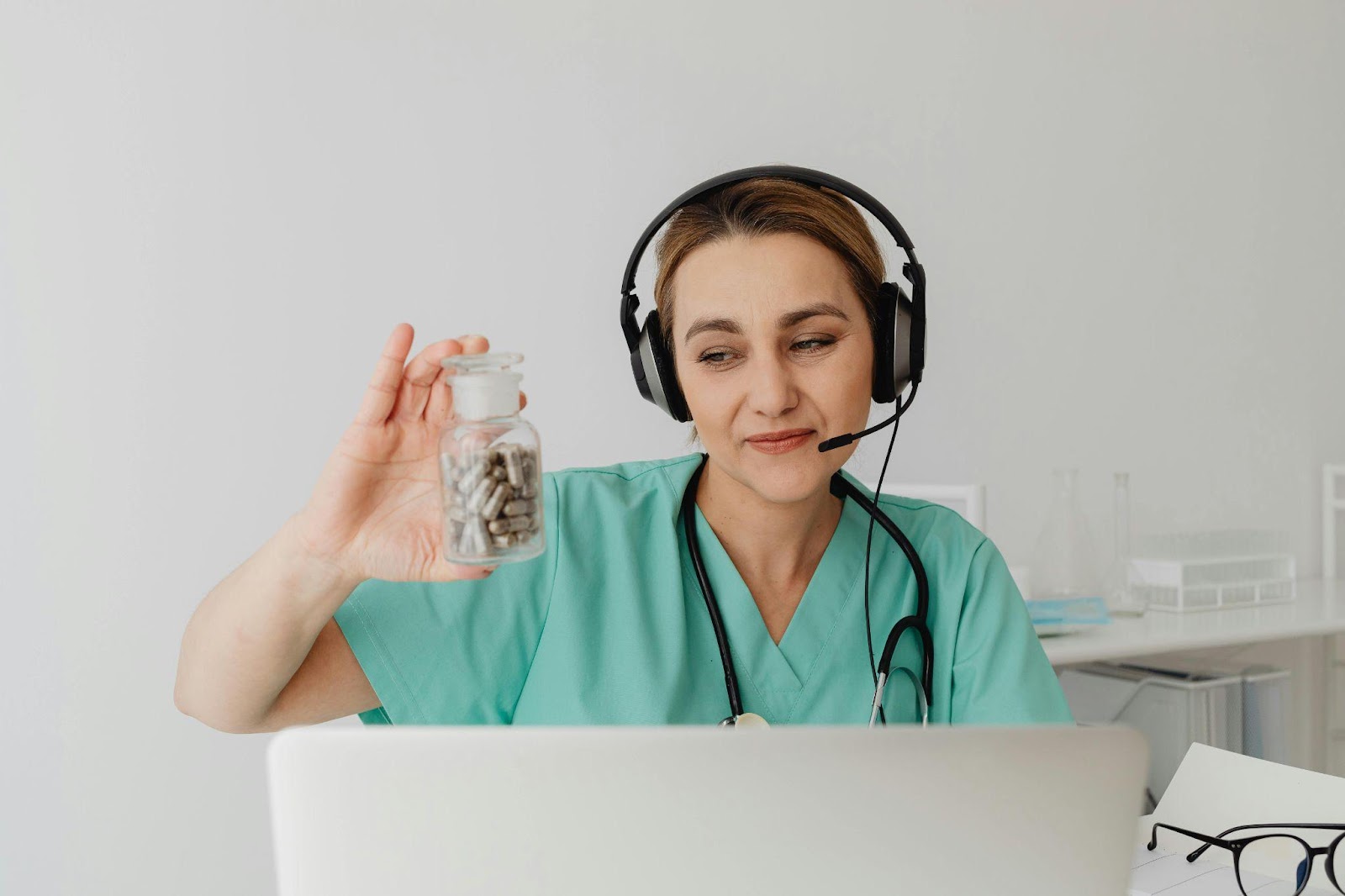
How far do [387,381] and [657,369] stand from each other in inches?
15.1

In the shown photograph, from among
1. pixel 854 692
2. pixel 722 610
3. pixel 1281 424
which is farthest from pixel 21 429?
pixel 1281 424

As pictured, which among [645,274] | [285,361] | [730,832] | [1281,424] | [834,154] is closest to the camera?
[730,832]

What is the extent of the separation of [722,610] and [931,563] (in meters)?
0.23

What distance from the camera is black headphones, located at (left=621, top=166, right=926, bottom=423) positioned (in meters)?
1.08

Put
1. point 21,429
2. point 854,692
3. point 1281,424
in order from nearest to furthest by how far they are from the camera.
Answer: point 854,692 < point 21,429 < point 1281,424

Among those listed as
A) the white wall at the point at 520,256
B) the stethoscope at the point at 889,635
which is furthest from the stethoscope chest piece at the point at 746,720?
the white wall at the point at 520,256

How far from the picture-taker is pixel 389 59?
6.52 ft

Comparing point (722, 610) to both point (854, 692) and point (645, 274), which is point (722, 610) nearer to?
point (854, 692)

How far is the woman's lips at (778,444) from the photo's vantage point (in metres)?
1.09

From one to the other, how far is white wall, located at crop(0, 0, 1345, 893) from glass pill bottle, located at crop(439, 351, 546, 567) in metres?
1.28

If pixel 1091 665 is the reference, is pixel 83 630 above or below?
above

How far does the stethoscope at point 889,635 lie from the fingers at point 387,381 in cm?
40

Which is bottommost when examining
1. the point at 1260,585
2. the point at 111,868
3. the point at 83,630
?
the point at 111,868

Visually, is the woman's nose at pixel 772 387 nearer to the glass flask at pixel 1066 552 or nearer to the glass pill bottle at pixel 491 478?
the glass pill bottle at pixel 491 478
